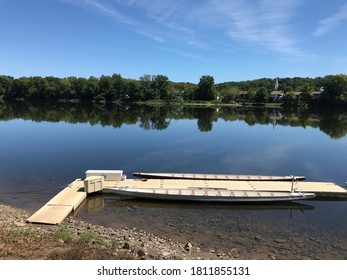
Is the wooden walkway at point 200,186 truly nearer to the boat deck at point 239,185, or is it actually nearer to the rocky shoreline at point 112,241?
the boat deck at point 239,185

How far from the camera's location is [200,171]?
33.0m

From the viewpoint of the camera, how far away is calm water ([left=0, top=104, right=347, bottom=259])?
18.3 meters

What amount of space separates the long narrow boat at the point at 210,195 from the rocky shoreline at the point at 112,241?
541 centimetres

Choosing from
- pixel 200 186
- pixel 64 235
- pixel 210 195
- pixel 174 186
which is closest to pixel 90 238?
pixel 64 235

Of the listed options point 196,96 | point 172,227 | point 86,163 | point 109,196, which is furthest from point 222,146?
point 196,96

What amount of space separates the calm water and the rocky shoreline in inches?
41.5

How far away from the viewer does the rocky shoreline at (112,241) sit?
510 inches

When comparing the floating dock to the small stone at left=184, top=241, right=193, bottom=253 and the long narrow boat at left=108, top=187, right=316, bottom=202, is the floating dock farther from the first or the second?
the small stone at left=184, top=241, right=193, bottom=253

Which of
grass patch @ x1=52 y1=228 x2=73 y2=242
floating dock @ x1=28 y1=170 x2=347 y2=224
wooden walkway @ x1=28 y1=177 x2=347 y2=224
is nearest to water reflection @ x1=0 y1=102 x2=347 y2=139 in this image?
wooden walkway @ x1=28 y1=177 x2=347 y2=224

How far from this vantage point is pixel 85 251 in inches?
489

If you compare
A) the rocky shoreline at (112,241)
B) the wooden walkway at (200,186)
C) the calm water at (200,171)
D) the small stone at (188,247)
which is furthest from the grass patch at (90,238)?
the wooden walkway at (200,186)

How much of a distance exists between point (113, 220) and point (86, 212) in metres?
2.55

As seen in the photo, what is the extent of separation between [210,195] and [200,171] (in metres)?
9.57

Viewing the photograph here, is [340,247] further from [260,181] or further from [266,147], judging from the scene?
[266,147]
